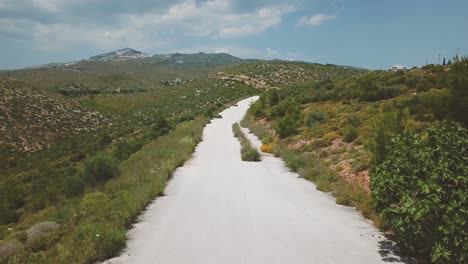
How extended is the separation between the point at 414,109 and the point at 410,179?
1808 centimetres

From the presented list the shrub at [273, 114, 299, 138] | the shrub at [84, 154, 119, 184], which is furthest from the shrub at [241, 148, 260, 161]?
the shrub at [84, 154, 119, 184]

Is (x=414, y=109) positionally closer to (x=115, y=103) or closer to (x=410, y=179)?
(x=410, y=179)

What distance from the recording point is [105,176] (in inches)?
800

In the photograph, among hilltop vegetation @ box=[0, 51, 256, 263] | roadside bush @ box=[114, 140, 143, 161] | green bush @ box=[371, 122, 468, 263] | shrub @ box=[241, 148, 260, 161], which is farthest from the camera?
roadside bush @ box=[114, 140, 143, 161]

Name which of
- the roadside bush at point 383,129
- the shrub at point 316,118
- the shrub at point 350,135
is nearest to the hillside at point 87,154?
the roadside bush at point 383,129

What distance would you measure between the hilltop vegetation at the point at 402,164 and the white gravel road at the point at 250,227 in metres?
0.73

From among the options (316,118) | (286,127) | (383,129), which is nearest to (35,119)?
(286,127)

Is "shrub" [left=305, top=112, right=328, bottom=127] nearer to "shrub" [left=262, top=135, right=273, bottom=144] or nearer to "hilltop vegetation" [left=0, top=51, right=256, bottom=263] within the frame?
"shrub" [left=262, top=135, right=273, bottom=144]

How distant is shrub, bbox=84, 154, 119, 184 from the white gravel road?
5.59 m

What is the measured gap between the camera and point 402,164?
24.4 ft

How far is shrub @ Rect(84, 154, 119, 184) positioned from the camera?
20.2 metres

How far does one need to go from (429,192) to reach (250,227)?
4.55m

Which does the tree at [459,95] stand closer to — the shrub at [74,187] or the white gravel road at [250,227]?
the white gravel road at [250,227]

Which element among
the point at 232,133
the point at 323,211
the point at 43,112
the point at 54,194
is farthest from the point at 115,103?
the point at 323,211
